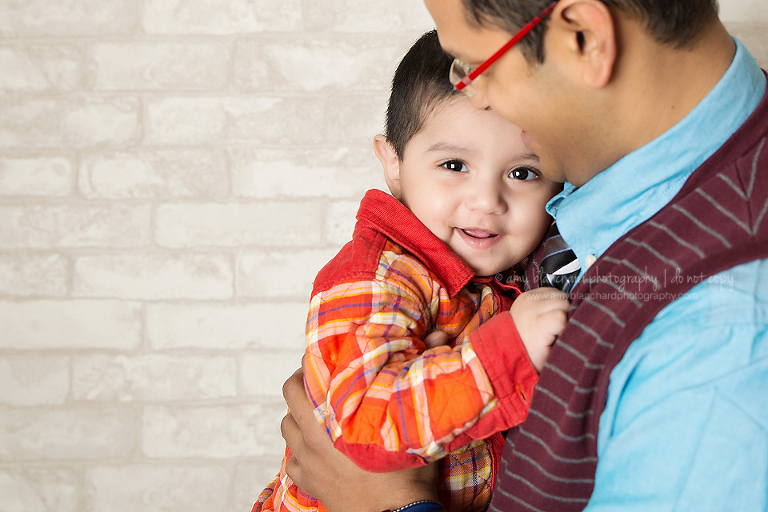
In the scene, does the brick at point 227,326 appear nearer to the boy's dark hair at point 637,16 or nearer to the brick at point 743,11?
the boy's dark hair at point 637,16

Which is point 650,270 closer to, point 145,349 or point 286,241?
point 286,241

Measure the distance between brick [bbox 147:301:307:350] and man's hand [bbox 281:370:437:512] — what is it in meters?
0.81

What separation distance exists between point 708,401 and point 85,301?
1943mm

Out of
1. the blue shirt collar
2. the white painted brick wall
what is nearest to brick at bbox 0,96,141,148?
the white painted brick wall

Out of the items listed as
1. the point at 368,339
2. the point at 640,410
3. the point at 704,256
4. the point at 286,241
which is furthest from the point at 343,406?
the point at 286,241

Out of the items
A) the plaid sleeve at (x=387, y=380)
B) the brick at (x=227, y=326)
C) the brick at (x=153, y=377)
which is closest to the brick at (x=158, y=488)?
the brick at (x=153, y=377)

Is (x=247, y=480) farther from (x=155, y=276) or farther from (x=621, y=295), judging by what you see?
(x=621, y=295)

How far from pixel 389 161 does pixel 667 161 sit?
0.65m

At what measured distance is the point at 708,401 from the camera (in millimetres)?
693

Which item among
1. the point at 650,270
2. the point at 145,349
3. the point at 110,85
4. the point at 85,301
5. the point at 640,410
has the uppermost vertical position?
the point at 110,85

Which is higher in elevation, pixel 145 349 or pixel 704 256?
pixel 704 256

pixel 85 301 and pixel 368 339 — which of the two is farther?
pixel 85 301

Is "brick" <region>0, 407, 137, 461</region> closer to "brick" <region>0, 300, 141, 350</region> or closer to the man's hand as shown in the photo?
"brick" <region>0, 300, 141, 350</region>

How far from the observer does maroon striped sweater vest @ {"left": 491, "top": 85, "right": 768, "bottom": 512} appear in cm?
74
